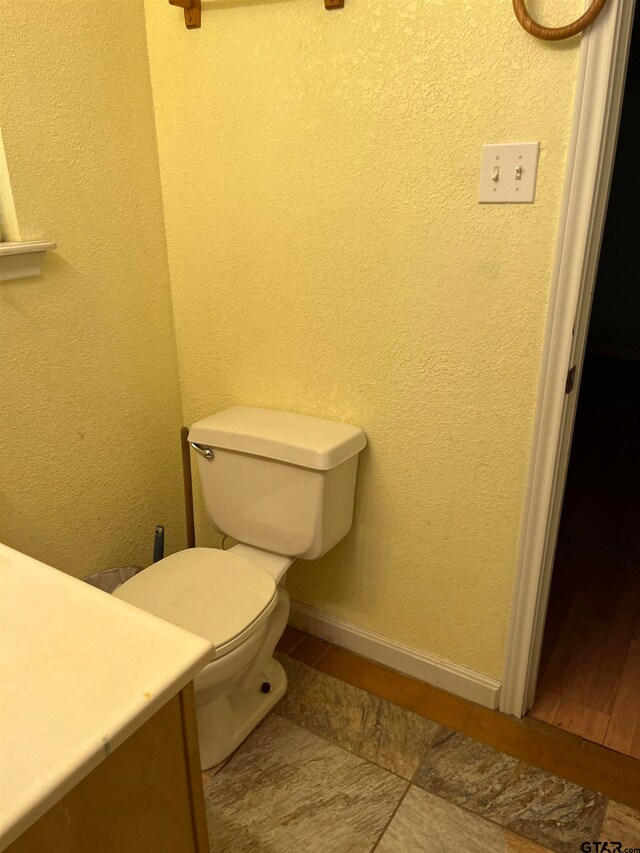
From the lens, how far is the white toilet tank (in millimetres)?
1563

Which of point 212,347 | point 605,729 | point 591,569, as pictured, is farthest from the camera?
point 591,569

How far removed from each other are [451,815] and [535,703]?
0.42m

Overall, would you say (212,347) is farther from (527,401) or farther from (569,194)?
(569,194)

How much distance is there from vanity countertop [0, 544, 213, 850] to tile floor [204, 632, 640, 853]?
0.84m

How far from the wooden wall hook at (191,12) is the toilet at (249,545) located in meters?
0.95

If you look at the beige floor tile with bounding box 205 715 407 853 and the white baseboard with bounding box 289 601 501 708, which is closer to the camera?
the beige floor tile with bounding box 205 715 407 853

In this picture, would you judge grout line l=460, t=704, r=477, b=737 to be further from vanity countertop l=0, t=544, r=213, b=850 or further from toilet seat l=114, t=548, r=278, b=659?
vanity countertop l=0, t=544, r=213, b=850

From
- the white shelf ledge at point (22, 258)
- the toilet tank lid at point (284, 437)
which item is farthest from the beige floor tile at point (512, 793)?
the white shelf ledge at point (22, 258)

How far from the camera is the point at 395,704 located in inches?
67.3

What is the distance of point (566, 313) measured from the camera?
1.29 meters

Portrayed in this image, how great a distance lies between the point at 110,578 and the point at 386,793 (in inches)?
34.9

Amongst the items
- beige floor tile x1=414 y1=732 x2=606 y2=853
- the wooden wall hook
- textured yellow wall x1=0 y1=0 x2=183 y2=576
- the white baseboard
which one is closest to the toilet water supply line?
textured yellow wall x1=0 y1=0 x2=183 y2=576

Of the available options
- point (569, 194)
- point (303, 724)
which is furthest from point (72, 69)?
point (303, 724)

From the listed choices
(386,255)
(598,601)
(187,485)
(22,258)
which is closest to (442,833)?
(598,601)
